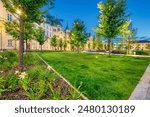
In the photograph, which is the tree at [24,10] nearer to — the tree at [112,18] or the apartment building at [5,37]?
the tree at [112,18]

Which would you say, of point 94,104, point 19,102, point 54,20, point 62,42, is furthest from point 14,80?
point 62,42

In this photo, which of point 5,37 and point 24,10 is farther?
point 5,37

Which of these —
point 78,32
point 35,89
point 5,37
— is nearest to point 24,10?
point 35,89

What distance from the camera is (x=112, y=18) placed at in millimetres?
29875

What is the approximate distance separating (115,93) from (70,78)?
3.01 metres

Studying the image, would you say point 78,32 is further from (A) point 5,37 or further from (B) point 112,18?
(A) point 5,37

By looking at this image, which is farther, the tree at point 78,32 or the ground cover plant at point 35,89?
the tree at point 78,32

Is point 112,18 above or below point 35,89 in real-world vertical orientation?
above

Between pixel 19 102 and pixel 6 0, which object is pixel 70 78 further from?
pixel 6 0

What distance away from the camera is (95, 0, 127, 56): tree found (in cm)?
2942

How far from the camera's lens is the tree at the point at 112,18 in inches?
1158

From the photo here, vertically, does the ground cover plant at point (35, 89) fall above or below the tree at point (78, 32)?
below

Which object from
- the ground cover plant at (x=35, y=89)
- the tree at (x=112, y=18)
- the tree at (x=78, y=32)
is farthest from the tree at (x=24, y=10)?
the tree at (x=78, y=32)

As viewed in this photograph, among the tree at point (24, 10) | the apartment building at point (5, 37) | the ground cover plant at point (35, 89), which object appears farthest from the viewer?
the apartment building at point (5, 37)
